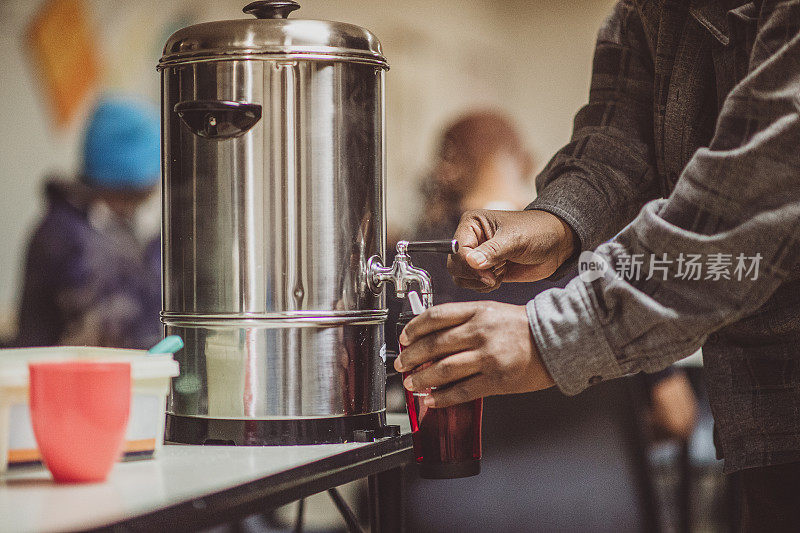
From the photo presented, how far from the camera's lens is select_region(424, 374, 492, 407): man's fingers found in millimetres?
794

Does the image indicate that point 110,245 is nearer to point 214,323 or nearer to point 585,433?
point 585,433

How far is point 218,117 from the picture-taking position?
90cm

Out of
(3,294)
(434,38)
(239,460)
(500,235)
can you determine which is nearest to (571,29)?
(434,38)

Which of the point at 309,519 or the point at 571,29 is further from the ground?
the point at 571,29

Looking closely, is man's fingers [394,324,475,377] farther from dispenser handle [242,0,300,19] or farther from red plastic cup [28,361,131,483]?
dispenser handle [242,0,300,19]

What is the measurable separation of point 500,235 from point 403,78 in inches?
134

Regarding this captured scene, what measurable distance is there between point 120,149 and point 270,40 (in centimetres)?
167

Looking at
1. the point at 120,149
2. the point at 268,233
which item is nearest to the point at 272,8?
the point at 268,233

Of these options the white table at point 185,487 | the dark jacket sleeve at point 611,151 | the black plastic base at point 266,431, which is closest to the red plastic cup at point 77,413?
the white table at point 185,487

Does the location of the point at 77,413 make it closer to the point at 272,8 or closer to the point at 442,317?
the point at 442,317

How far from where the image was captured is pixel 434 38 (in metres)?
4.38

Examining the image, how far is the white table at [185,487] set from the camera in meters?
0.57

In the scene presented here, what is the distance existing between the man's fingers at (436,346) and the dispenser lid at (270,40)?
313mm

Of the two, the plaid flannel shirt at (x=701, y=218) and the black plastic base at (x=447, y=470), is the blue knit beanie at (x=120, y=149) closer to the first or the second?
the plaid flannel shirt at (x=701, y=218)
